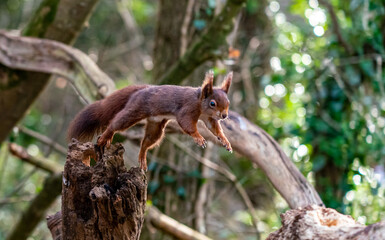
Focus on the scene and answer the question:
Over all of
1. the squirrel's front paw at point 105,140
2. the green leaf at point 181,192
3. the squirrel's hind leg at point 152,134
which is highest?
the squirrel's front paw at point 105,140

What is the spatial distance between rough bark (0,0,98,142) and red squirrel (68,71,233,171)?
1.94 m

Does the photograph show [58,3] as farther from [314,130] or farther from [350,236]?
[350,236]

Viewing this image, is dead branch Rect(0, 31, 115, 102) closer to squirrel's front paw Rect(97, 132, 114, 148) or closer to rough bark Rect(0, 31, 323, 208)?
rough bark Rect(0, 31, 323, 208)

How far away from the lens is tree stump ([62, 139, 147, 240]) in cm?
196

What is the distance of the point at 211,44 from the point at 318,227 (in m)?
2.03

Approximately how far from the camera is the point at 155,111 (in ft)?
8.23

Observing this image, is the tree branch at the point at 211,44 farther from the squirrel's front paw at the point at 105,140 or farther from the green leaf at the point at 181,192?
the squirrel's front paw at the point at 105,140

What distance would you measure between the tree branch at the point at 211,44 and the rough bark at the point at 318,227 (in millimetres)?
1839

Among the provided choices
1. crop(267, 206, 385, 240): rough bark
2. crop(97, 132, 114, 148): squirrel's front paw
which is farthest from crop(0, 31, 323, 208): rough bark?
crop(267, 206, 385, 240): rough bark

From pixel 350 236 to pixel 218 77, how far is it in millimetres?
2807

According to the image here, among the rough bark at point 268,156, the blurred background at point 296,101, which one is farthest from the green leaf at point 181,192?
the rough bark at point 268,156

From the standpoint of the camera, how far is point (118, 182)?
203cm

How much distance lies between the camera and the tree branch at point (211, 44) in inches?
144

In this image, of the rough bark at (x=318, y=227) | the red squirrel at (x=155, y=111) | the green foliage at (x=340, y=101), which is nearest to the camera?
the rough bark at (x=318, y=227)
